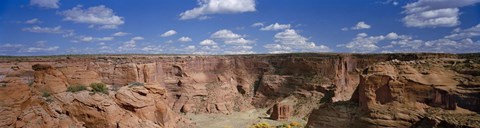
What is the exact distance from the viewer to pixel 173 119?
4188 cm

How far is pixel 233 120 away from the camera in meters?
61.6

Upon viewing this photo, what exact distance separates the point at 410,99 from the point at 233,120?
1373 inches

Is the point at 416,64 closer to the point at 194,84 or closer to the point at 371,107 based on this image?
the point at 371,107

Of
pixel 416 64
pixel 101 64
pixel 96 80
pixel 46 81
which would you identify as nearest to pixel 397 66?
pixel 416 64

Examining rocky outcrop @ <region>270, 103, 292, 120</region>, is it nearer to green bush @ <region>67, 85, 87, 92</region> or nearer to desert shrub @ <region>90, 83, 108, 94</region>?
desert shrub @ <region>90, 83, 108, 94</region>

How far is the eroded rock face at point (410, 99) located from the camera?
92.0 feet

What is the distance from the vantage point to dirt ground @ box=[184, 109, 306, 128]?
5734 centimetres

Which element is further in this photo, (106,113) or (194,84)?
(194,84)

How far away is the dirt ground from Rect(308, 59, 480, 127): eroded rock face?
24.5 meters

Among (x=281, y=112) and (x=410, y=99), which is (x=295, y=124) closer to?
(x=281, y=112)

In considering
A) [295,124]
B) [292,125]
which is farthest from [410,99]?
[295,124]

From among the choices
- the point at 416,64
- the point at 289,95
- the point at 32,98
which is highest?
the point at 416,64

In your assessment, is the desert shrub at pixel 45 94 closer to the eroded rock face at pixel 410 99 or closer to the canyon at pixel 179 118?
the canyon at pixel 179 118

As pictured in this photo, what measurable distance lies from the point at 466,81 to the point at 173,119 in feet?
89.7
